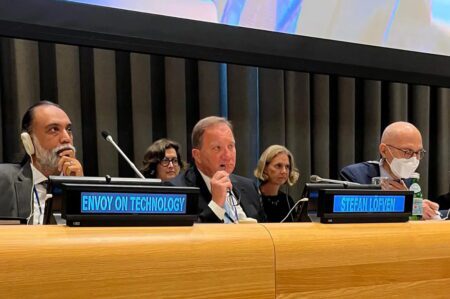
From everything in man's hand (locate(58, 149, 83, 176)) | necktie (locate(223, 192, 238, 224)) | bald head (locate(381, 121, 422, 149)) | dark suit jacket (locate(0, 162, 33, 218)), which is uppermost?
bald head (locate(381, 121, 422, 149))

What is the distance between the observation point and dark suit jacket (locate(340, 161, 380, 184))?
2160 millimetres

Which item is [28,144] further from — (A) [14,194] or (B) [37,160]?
(A) [14,194]

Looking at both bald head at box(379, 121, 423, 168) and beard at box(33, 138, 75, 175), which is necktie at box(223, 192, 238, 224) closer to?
beard at box(33, 138, 75, 175)

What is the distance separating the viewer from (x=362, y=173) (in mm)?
2191

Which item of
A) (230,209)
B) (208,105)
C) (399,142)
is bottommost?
(230,209)

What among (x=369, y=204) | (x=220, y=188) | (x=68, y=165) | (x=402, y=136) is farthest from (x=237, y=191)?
(x=369, y=204)

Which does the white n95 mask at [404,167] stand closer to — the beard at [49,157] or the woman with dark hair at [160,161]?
the woman with dark hair at [160,161]

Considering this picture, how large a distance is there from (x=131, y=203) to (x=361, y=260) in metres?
0.38

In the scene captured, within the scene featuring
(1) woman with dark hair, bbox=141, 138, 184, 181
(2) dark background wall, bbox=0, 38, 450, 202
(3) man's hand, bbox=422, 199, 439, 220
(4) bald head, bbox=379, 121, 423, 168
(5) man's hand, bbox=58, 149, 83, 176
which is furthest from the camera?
(2) dark background wall, bbox=0, 38, 450, 202

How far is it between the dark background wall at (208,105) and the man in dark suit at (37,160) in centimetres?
60

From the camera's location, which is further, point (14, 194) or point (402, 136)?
point (402, 136)

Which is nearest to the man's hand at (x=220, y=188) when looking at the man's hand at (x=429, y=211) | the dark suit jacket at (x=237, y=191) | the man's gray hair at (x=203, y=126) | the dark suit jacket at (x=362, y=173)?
the dark suit jacket at (x=237, y=191)

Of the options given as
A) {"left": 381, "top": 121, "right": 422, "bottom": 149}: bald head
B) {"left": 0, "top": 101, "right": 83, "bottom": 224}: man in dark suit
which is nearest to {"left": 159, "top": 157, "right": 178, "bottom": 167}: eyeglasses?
{"left": 0, "top": 101, "right": 83, "bottom": 224}: man in dark suit

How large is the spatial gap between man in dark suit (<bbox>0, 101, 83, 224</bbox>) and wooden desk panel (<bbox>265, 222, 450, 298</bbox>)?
43.8 inches
